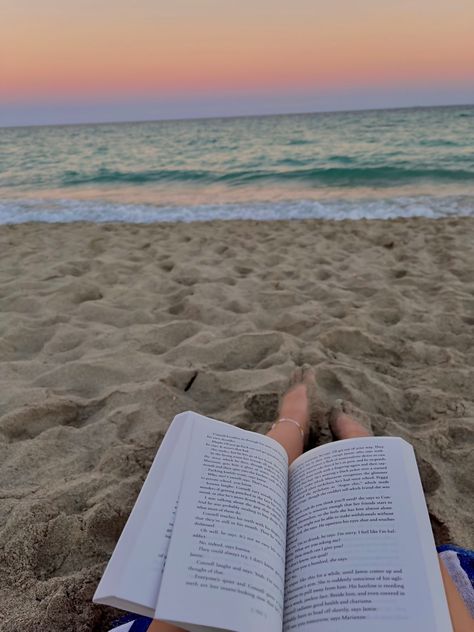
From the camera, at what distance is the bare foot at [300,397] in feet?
4.67

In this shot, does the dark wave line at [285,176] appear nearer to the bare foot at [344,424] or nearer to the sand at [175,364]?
the sand at [175,364]

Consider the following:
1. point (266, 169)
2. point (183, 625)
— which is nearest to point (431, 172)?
point (266, 169)

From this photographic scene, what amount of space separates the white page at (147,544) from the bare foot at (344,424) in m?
0.50

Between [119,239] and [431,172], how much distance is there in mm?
5230

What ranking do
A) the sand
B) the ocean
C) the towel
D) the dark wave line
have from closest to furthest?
the towel → the sand → the ocean → the dark wave line

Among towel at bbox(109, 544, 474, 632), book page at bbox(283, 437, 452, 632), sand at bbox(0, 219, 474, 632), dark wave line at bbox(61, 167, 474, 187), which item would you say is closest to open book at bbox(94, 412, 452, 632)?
book page at bbox(283, 437, 452, 632)

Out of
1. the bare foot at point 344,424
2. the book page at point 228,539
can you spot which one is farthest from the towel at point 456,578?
the bare foot at point 344,424

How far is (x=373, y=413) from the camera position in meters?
1.59

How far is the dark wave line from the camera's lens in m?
7.14

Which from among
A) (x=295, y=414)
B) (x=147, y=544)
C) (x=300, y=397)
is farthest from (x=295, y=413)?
(x=147, y=544)

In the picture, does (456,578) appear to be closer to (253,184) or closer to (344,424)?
(344,424)

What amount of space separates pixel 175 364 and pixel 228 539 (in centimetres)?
109

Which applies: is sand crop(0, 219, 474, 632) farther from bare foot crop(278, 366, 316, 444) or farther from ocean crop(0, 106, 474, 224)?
ocean crop(0, 106, 474, 224)

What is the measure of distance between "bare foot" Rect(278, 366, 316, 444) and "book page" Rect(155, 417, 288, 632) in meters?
0.32
